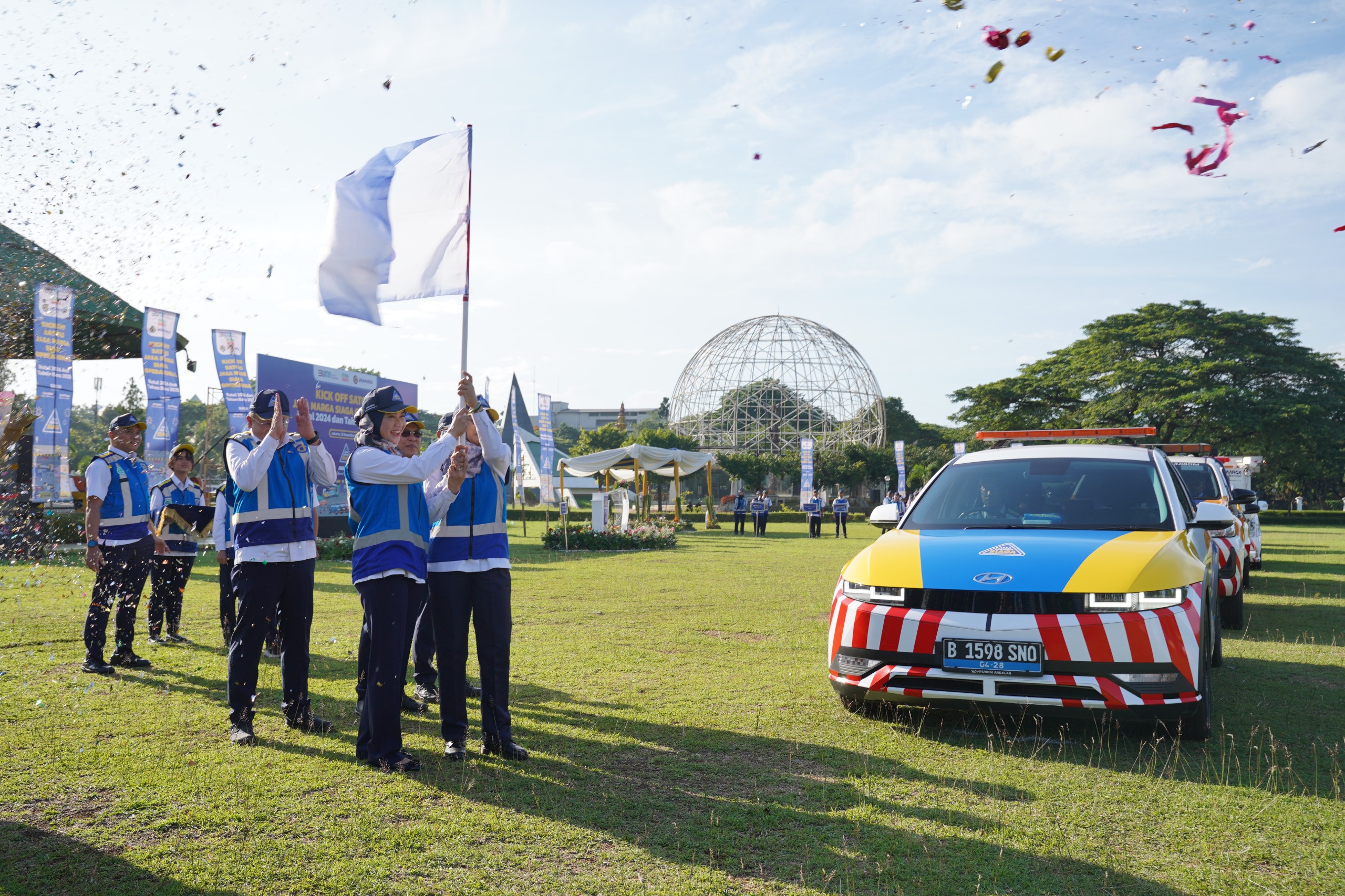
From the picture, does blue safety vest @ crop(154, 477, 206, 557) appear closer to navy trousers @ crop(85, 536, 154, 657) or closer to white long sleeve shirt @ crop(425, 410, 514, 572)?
navy trousers @ crop(85, 536, 154, 657)

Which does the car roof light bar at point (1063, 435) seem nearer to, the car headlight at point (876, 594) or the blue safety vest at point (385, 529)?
the car headlight at point (876, 594)

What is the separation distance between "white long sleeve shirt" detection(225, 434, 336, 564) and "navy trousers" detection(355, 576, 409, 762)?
79 centimetres

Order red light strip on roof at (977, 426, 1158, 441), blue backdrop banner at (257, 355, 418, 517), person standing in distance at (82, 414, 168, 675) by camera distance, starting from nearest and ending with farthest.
Answer: person standing in distance at (82, 414, 168, 675), red light strip on roof at (977, 426, 1158, 441), blue backdrop banner at (257, 355, 418, 517)

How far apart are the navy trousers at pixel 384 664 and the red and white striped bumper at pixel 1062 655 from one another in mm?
2636

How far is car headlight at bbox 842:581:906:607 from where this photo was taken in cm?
502

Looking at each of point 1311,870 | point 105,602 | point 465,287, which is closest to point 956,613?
point 1311,870

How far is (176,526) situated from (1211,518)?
8.61 m

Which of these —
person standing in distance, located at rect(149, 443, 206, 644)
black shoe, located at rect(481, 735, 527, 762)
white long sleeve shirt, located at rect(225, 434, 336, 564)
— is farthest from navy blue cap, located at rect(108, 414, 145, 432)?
black shoe, located at rect(481, 735, 527, 762)

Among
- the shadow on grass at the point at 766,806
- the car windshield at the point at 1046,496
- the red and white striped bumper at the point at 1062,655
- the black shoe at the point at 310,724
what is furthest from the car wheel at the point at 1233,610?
→ the black shoe at the point at 310,724

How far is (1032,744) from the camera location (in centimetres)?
494

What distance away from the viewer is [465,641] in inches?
193

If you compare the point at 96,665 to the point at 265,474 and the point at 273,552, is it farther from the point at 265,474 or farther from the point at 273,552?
the point at 265,474

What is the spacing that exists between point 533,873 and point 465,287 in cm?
374

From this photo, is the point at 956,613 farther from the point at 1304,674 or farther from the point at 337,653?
the point at 337,653
